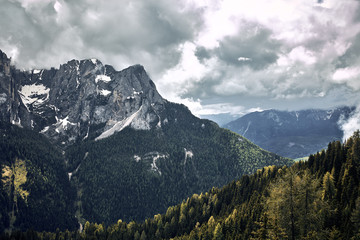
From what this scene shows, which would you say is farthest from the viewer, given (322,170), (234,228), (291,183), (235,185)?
(235,185)

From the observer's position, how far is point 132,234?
150 m

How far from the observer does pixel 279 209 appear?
4219cm

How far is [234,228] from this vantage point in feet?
342

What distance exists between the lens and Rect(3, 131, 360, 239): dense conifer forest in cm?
4119

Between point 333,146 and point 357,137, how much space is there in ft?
53.2

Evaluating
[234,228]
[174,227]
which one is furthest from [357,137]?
[174,227]

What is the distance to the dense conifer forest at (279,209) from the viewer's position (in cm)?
4119

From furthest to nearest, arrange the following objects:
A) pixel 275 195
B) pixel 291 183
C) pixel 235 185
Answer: pixel 235 185 → pixel 275 195 → pixel 291 183

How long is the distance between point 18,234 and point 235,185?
145m

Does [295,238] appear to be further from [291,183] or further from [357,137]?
[357,137]

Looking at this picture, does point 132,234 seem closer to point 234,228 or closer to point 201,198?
point 201,198

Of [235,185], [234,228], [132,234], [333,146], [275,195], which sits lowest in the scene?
[132,234]

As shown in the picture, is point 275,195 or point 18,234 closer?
point 275,195

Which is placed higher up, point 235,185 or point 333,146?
point 333,146
